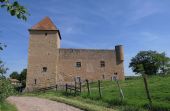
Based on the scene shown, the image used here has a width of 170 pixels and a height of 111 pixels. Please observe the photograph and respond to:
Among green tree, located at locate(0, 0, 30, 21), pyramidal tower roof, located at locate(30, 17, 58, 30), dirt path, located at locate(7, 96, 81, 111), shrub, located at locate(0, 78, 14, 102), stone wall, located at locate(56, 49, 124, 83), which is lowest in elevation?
dirt path, located at locate(7, 96, 81, 111)

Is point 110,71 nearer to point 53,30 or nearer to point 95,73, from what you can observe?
point 95,73

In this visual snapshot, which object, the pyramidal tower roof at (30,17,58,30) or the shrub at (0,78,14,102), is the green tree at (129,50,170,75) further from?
the shrub at (0,78,14,102)

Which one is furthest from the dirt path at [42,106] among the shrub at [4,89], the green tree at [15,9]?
the green tree at [15,9]

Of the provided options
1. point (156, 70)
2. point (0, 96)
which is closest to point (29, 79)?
point (0, 96)

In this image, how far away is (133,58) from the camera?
8700 centimetres

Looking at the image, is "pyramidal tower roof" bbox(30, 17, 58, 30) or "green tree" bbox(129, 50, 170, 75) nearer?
"pyramidal tower roof" bbox(30, 17, 58, 30)

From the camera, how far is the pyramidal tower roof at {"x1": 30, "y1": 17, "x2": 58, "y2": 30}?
44094 millimetres

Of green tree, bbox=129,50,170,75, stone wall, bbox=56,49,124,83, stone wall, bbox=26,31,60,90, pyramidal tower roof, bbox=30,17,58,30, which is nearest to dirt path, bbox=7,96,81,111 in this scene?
stone wall, bbox=26,31,60,90

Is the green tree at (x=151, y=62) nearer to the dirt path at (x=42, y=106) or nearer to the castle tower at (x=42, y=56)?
the castle tower at (x=42, y=56)

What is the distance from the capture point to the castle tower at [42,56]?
4169cm

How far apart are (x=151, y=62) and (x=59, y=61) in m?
43.8

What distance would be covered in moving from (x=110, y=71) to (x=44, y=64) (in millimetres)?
11477

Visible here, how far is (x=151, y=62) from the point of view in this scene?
3172 inches

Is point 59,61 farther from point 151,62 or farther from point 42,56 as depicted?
point 151,62
